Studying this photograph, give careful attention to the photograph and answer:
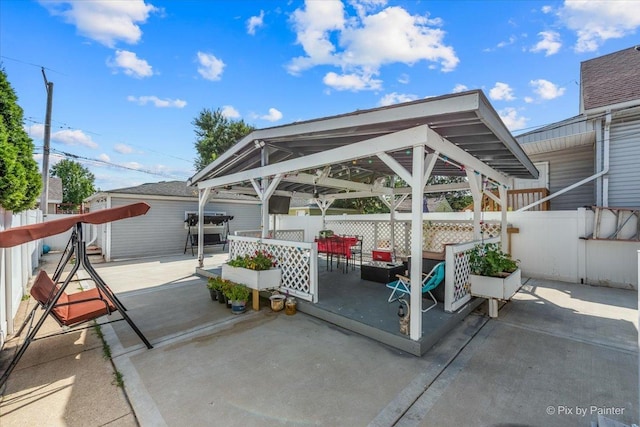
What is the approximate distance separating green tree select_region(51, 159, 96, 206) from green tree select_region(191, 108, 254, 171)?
75.3 feet

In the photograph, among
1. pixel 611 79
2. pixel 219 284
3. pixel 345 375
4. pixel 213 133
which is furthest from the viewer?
pixel 213 133

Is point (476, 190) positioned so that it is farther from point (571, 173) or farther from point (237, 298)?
point (571, 173)

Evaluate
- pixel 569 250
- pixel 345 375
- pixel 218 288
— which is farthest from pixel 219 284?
pixel 569 250

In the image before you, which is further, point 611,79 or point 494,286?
point 611,79

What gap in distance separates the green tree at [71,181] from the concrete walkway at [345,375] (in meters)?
42.5

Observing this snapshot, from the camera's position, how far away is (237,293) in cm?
459

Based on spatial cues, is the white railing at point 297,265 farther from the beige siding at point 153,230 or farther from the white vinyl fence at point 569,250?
the beige siding at point 153,230

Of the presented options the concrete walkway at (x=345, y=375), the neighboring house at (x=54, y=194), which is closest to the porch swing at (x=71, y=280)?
the concrete walkway at (x=345, y=375)

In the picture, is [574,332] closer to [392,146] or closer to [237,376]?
[392,146]

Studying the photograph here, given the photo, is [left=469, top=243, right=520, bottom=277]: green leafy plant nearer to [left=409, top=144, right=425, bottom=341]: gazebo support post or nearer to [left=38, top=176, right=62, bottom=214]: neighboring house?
[left=409, top=144, right=425, bottom=341]: gazebo support post

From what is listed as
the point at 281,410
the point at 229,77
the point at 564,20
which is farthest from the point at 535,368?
the point at 229,77

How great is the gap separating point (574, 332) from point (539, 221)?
13.5ft

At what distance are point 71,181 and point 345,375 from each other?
4737 centimetres

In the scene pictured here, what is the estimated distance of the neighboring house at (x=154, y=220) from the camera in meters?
10.1
